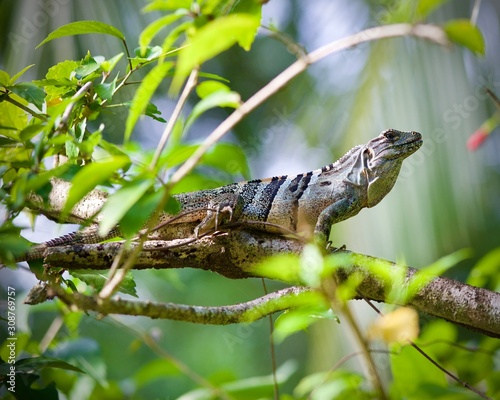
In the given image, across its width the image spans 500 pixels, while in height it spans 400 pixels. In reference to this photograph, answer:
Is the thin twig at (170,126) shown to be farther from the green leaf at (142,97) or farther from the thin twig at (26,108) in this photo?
the thin twig at (26,108)

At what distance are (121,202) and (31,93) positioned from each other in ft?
3.73

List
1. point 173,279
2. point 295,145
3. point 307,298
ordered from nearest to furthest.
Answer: point 307,298, point 173,279, point 295,145

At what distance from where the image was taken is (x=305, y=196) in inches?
145

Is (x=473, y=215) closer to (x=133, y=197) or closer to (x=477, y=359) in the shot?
(x=477, y=359)

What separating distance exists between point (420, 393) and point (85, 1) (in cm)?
541

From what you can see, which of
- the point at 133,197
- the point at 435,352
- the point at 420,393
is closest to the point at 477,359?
the point at 435,352

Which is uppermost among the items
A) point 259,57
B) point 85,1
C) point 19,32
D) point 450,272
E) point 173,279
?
point 259,57

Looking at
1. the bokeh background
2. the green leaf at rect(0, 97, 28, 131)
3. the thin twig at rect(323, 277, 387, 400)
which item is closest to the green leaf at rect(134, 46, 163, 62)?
the green leaf at rect(0, 97, 28, 131)

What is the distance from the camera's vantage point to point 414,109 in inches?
230

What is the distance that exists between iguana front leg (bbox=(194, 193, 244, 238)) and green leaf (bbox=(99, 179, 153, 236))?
132 centimetres

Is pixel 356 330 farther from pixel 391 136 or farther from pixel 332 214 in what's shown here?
pixel 391 136

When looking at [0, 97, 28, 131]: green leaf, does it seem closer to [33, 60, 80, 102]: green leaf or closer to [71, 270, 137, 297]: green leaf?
[33, 60, 80, 102]: green leaf

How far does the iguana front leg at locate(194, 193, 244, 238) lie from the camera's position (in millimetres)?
3137

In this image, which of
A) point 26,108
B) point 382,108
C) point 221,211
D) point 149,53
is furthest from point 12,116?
point 382,108
